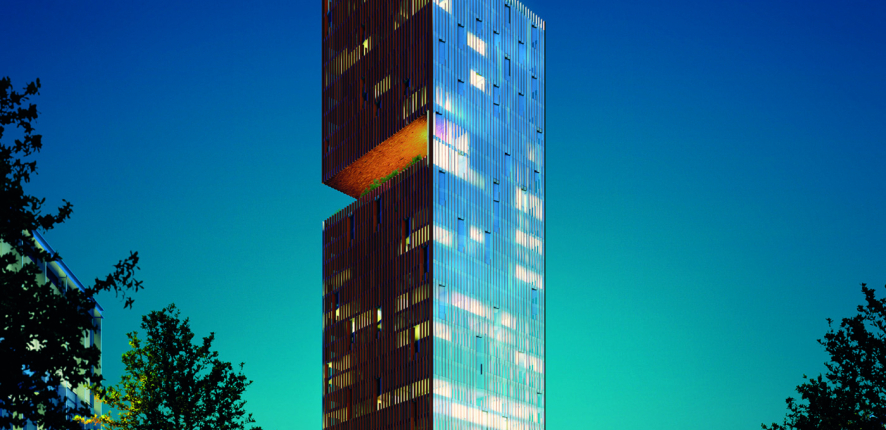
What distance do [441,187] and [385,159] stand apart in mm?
13740

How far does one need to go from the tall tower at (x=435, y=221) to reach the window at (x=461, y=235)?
7.3 inches

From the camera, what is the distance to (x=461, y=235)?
119 metres

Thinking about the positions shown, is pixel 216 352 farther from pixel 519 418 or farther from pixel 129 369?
pixel 519 418

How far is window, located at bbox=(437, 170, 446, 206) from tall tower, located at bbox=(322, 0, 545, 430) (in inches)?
6.9

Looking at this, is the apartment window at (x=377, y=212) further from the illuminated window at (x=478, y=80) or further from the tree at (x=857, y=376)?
the tree at (x=857, y=376)

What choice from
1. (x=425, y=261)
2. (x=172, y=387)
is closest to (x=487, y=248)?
(x=425, y=261)

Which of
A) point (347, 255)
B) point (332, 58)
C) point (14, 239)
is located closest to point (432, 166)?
point (347, 255)

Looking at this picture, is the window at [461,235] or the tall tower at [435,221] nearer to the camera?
the tall tower at [435,221]

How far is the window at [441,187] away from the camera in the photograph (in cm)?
11750

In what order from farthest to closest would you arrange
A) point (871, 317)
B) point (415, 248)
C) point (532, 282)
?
1. point (532, 282)
2. point (415, 248)
3. point (871, 317)

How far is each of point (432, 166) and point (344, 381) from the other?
3038 cm

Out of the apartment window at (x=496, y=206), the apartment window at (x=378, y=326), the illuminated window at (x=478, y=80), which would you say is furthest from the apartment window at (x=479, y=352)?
the illuminated window at (x=478, y=80)

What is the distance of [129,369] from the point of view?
48281mm

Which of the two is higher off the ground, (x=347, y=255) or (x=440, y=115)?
(x=440, y=115)
